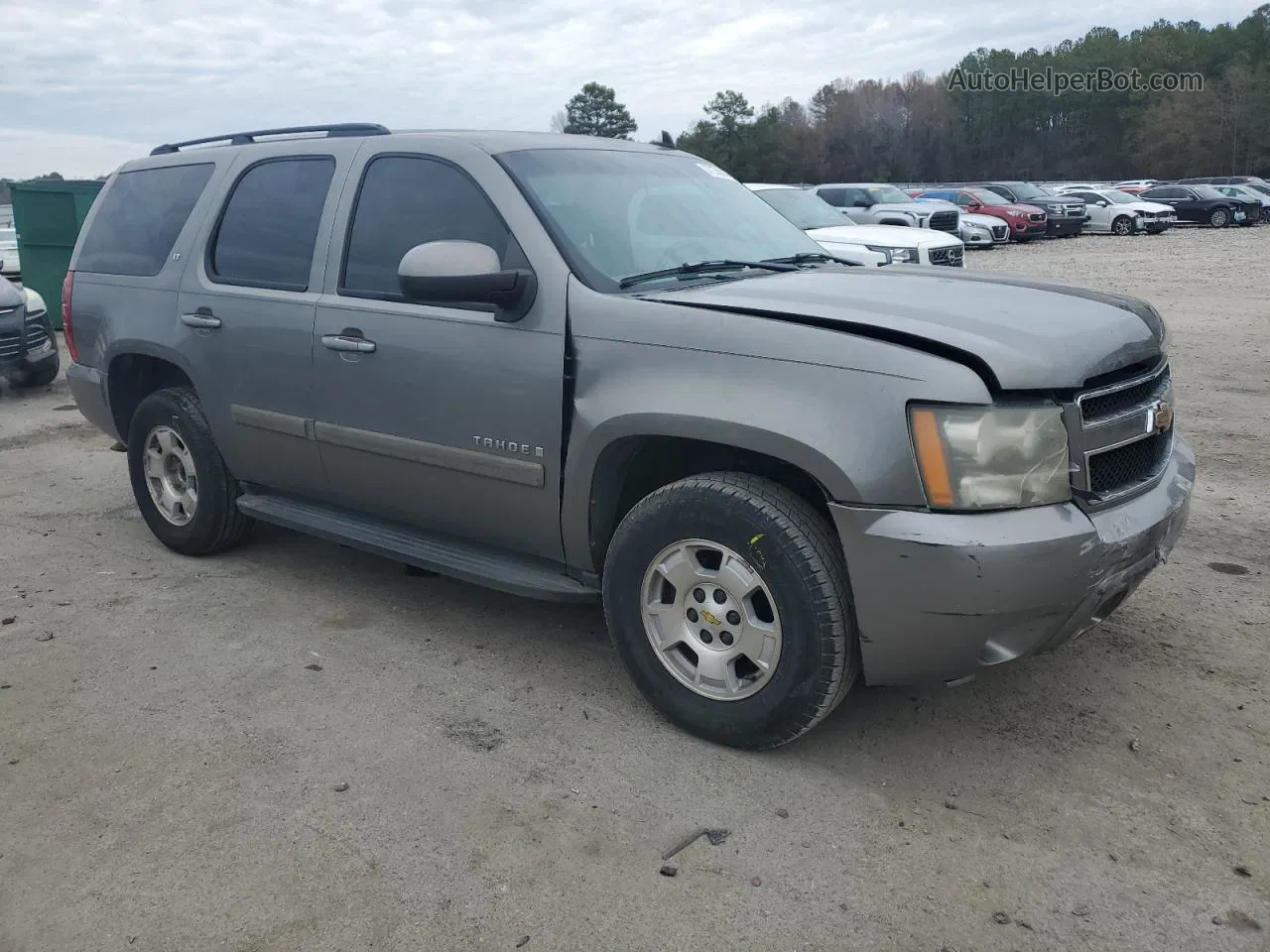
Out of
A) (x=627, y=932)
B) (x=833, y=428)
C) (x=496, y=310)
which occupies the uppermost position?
(x=496, y=310)

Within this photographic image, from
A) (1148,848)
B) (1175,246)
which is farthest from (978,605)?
(1175,246)

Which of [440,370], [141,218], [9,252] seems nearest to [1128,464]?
[440,370]

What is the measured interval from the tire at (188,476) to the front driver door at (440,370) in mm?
870

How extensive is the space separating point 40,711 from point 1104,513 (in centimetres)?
345

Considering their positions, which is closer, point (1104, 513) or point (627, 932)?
point (627, 932)

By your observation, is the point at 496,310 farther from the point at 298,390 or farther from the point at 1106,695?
the point at 1106,695

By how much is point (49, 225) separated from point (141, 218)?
969cm

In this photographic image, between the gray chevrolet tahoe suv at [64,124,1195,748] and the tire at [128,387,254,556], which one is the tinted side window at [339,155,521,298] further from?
the tire at [128,387,254,556]

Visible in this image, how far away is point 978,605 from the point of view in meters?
2.90

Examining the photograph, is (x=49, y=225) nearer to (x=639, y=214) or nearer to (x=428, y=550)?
(x=428, y=550)

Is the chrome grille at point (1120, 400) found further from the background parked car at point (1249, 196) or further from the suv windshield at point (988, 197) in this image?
the background parked car at point (1249, 196)

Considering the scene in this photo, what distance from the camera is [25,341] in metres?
9.96

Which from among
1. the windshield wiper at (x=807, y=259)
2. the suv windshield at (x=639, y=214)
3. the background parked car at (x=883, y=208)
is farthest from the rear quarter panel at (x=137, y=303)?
the background parked car at (x=883, y=208)

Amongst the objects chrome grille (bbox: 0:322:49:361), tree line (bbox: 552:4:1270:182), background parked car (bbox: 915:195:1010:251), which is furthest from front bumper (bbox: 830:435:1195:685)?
tree line (bbox: 552:4:1270:182)
